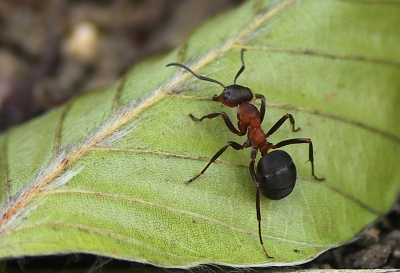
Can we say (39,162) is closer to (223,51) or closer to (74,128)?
(74,128)

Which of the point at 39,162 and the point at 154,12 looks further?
the point at 154,12

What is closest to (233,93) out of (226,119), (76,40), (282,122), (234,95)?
(234,95)

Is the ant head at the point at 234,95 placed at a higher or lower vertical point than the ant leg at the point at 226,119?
higher

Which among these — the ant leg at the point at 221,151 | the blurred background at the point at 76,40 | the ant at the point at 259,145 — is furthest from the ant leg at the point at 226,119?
the blurred background at the point at 76,40

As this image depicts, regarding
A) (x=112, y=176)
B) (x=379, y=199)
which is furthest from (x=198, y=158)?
(x=379, y=199)

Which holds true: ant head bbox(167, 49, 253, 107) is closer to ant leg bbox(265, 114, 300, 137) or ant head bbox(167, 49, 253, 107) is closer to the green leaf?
the green leaf

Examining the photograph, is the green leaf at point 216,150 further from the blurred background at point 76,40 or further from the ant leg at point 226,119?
the blurred background at point 76,40
